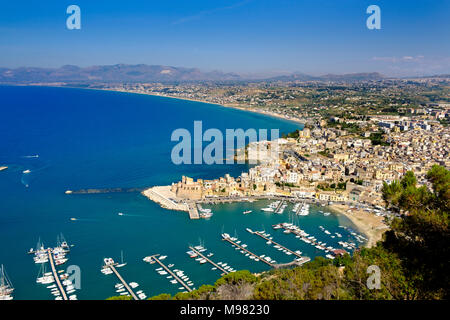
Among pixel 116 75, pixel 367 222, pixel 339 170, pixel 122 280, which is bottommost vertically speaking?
pixel 122 280

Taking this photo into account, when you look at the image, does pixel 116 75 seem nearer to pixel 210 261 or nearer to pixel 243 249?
pixel 243 249

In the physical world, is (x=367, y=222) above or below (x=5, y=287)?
above

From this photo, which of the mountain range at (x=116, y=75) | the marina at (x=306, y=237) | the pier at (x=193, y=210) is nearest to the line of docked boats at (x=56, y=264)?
the pier at (x=193, y=210)

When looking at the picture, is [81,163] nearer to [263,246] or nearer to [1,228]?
[1,228]

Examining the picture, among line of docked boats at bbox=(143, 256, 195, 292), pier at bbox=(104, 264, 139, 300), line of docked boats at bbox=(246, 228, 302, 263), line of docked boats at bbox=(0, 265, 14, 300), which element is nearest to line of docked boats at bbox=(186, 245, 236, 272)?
line of docked boats at bbox=(143, 256, 195, 292)

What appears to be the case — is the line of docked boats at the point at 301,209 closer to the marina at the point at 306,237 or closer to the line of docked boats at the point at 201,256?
the marina at the point at 306,237

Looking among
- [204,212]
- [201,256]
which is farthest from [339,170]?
[201,256]
